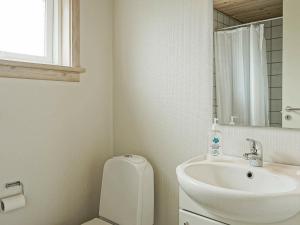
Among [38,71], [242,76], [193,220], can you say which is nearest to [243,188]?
[193,220]

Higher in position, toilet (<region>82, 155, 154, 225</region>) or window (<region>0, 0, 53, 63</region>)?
window (<region>0, 0, 53, 63</region>)

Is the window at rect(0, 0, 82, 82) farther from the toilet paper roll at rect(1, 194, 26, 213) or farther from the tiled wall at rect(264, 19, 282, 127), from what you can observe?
the tiled wall at rect(264, 19, 282, 127)

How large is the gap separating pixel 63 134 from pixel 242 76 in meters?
1.13

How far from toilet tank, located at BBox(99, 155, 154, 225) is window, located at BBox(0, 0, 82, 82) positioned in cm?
69

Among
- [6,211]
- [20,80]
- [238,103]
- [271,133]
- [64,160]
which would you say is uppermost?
[20,80]

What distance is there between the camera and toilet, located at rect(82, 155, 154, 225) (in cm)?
154

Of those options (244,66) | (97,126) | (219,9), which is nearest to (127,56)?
(97,126)

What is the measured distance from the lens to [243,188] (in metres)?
1.14

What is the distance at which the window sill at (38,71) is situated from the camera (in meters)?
→ 1.41

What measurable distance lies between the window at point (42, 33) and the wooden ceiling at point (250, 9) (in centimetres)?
92

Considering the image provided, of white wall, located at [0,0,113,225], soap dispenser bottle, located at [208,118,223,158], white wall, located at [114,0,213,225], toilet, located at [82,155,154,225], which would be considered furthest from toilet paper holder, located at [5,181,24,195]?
soap dispenser bottle, located at [208,118,223,158]

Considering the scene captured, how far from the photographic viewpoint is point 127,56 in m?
1.85

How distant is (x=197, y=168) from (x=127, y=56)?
997 millimetres

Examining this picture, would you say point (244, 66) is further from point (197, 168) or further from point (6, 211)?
point (6, 211)
